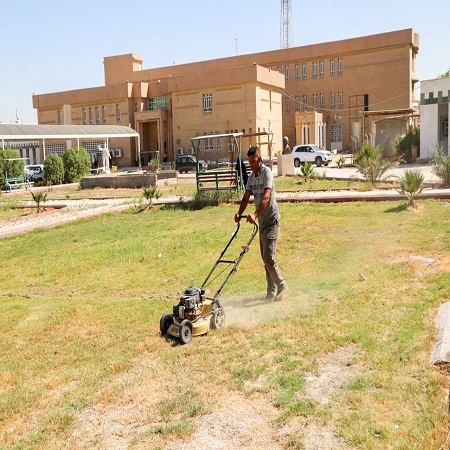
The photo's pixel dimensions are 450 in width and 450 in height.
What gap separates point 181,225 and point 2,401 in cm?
892

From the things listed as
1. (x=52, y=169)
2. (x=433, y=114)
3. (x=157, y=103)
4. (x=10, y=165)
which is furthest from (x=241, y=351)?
(x=157, y=103)

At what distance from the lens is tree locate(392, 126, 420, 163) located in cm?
3388

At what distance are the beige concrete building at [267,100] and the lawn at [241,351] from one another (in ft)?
111

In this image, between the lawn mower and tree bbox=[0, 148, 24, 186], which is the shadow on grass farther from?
tree bbox=[0, 148, 24, 186]

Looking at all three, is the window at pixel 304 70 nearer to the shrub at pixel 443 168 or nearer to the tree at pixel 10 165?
the tree at pixel 10 165

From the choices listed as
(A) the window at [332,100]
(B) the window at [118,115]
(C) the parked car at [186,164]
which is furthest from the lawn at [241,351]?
(A) the window at [332,100]

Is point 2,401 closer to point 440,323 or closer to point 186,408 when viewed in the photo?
point 186,408

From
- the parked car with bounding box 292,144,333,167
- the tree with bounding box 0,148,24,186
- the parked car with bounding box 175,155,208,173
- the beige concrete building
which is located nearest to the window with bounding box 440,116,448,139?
the parked car with bounding box 292,144,333,167

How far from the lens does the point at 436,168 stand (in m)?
17.8

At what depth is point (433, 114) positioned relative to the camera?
105 ft

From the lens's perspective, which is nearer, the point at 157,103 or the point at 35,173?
the point at 35,173

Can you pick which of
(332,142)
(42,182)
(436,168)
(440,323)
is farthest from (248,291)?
(332,142)

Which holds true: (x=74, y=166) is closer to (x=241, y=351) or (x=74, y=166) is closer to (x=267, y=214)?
(x=267, y=214)

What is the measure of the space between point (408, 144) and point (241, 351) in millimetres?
31057
